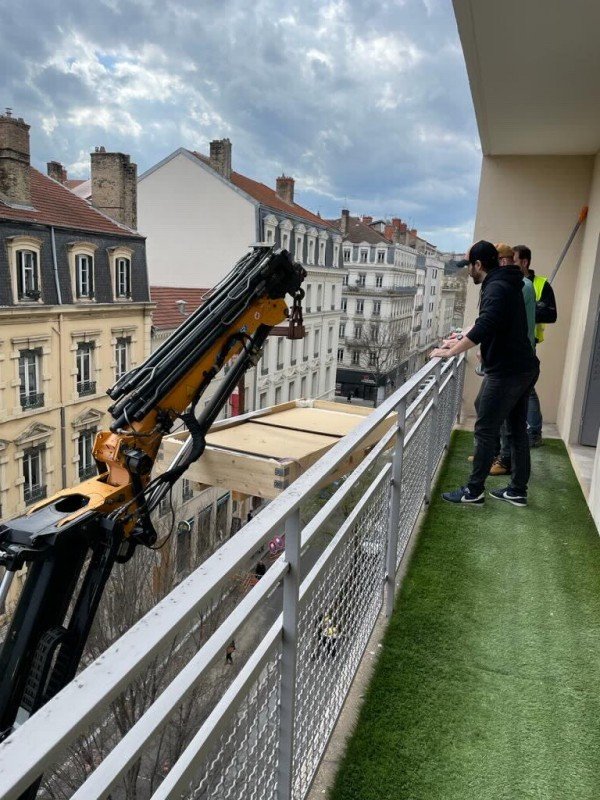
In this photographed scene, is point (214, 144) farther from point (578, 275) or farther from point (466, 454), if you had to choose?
point (466, 454)

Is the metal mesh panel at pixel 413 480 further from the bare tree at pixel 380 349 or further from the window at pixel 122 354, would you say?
the bare tree at pixel 380 349

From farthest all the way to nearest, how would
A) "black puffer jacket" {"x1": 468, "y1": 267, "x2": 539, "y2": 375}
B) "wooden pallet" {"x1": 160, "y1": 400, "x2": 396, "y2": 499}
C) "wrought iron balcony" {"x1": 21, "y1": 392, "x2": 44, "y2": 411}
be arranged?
Answer: "wrought iron balcony" {"x1": 21, "y1": 392, "x2": 44, "y2": 411} → "wooden pallet" {"x1": 160, "y1": 400, "x2": 396, "y2": 499} → "black puffer jacket" {"x1": 468, "y1": 267, "x2": 539, "y2": 375}

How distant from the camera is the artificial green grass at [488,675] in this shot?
172cm

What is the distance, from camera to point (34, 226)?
1172 cm

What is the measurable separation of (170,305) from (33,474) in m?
6.58

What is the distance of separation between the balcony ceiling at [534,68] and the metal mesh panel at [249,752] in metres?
2.79

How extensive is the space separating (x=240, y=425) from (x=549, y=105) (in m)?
3.13

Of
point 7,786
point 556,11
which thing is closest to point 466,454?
point 556,11

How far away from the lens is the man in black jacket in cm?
293

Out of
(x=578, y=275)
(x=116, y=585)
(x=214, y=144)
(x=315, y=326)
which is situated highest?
(x=214, y=144)

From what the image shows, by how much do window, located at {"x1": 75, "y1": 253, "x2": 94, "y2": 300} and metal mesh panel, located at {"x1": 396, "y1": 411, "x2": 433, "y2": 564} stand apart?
38.4 ft

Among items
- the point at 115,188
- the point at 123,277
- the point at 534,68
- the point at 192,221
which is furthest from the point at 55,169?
the point at 534,68

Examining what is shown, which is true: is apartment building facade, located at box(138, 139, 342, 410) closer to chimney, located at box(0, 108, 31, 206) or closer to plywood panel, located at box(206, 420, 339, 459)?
chimney, located at box(0, 108, 31, 206)

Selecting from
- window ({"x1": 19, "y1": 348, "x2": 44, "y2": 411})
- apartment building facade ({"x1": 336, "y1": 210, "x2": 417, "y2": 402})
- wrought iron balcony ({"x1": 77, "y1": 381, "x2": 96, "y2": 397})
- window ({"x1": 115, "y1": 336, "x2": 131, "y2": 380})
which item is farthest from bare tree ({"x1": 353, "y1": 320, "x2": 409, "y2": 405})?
window ({"x1": 19, "y1": 348, "x2": 44, "y2": 411})
